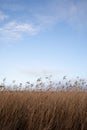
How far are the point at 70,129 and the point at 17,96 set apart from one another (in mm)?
1496

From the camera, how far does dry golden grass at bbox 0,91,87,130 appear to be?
5492 millimetres

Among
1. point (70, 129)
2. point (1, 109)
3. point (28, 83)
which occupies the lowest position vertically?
point (70, 129)

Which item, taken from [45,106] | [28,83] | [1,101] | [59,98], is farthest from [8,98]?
[28,83]

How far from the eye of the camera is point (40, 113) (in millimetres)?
5820

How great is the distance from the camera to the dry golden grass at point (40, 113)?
5492 mm

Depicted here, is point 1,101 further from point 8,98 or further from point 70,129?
point 70,129

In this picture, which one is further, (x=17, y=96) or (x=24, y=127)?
(x=17, y=96)

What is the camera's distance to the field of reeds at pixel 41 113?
5.50 meters

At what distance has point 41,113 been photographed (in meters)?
5.71

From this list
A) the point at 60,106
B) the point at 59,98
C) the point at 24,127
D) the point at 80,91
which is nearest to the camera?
the point at 24,127

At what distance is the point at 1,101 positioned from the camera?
6062 mm

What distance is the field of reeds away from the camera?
5.50 meters

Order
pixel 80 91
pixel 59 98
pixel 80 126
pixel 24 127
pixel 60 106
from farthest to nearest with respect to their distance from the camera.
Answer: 1. pixel 80 91
2. pixel 59 98
3. pixel 60 106
4. pixel 80 126
5. pixel 24 127

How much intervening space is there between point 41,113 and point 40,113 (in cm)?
12
